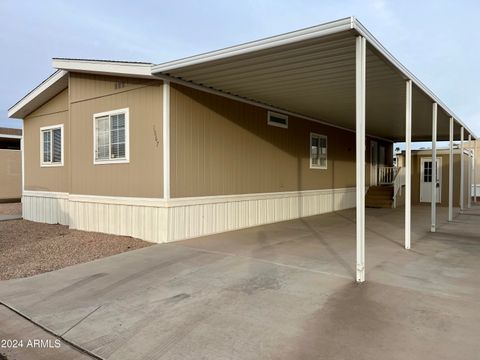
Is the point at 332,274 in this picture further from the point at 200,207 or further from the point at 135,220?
the point at 135,220

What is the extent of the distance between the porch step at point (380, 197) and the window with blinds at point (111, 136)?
10.8m

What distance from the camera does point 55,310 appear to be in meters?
3.97

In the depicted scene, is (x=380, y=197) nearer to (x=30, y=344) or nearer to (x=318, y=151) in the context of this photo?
(x=318, y=151)

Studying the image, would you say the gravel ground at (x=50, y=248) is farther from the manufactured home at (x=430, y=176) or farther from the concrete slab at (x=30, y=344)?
the manufactured home at (x=430, y=176)

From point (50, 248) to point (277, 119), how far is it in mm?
6373

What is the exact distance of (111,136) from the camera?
8156 millimetres

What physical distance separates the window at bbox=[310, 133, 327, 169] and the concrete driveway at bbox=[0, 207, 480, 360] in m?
5.81

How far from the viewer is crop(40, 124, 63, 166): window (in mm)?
10328

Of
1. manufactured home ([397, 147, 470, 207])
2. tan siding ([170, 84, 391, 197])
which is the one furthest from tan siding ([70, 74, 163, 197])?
manufactured home ([397, 147, 470, 207])

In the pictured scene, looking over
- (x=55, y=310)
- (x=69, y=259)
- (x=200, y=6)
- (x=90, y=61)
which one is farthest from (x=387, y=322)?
(x=200, y=6)

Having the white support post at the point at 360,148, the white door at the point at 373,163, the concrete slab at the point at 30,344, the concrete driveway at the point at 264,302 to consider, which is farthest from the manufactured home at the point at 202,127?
the white door at the point at 373,163

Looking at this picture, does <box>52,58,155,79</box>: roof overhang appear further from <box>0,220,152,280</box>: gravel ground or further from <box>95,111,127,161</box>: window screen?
<box>0,220,152,280</box>: gravel ground

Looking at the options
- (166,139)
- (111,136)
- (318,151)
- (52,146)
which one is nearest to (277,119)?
(318,151)

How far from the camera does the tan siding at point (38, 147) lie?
33.3 feet
